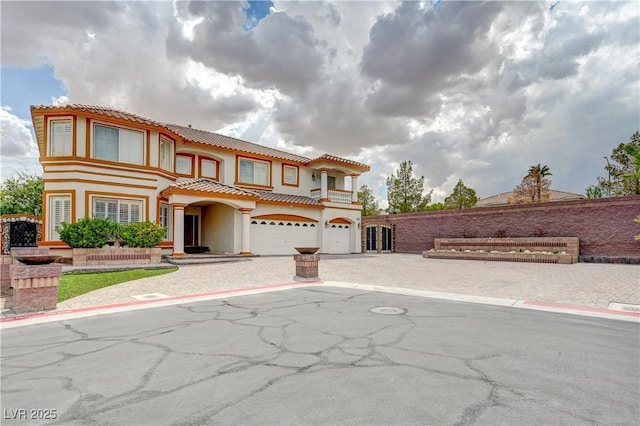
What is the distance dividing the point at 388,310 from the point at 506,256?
16.1m

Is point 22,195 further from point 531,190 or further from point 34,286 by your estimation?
point 531,190

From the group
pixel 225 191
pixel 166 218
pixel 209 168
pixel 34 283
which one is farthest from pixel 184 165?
pixel 34 283

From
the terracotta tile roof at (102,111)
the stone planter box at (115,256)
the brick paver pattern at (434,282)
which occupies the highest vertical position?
the terracotta tile roof at (102,111)

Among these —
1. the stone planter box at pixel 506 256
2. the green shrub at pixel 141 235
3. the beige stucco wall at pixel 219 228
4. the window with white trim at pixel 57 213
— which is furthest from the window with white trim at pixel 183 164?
the stone planter box at pixel 506 256

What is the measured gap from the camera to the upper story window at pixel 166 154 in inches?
794

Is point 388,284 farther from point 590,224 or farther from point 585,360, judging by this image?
point 590,224

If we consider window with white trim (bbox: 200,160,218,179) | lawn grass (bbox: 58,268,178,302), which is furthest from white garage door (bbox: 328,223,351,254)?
lawn grass (bbox: 58,268,178,302)

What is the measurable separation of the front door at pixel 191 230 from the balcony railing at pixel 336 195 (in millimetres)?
9362

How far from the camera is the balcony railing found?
2781 centimetres

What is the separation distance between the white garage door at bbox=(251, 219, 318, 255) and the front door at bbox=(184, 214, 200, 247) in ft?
14.1

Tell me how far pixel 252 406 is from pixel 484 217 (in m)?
24.9

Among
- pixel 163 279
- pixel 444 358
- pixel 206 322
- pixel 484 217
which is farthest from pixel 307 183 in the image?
pixel 444 358

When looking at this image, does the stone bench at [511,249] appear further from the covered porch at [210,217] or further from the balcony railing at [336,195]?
the covered porch at [210,217]

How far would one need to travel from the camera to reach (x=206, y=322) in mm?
6773
